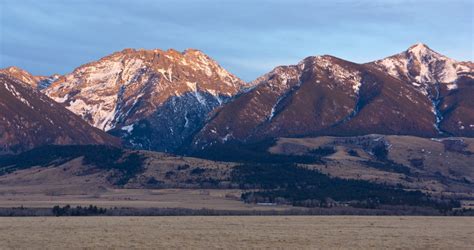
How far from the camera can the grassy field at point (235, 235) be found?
387ft

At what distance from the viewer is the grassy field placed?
387 feet

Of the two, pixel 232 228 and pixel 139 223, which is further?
pixel 139 223

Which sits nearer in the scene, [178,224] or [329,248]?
[329,248]

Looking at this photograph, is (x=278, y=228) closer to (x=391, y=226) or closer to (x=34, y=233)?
(x=391, y=226)

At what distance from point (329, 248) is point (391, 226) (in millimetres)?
58668

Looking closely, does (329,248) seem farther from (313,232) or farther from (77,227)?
(77,227)

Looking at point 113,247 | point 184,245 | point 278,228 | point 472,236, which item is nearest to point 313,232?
point 278,228

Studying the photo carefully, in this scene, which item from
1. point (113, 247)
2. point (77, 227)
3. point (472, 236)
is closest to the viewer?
point (113, 247)

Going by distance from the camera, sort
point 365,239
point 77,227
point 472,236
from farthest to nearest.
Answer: point 77,227, point 472,236, point 365,239

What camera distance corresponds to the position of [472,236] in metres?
141

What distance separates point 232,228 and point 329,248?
146 feet

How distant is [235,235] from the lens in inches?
5369

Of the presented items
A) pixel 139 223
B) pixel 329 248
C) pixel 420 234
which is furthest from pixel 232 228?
pixel 329 248

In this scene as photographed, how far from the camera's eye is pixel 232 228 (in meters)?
156
